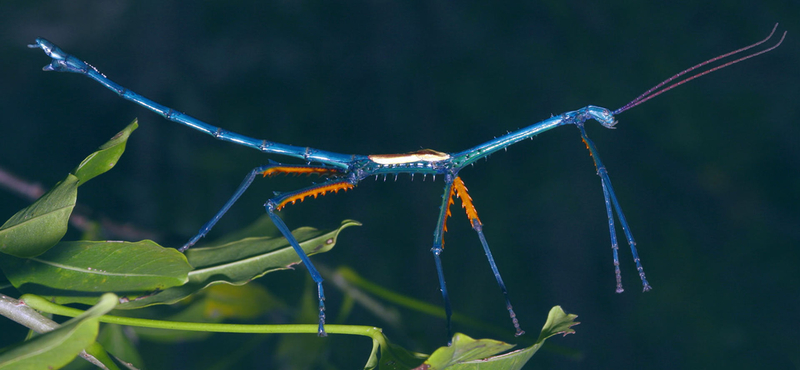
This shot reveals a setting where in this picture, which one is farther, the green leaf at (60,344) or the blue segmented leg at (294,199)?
the blue segmented leg at (294,199)

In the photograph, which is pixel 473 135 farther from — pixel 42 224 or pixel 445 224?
pixel 42 224

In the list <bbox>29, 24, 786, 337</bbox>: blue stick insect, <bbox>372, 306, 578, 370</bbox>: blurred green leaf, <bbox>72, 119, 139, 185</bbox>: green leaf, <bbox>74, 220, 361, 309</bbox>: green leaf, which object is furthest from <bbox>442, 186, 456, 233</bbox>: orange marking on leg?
<bbox>72, 119, 139, 185</bbox>: green leaf

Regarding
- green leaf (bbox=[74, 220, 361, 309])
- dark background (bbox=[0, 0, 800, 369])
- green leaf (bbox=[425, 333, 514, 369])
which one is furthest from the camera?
dark background (bbox=[0, 0, 800, 369])

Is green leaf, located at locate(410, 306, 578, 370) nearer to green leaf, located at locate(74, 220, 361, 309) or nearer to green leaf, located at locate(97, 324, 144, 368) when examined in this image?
green leaf, located at locate(74, 220, 361, 309)

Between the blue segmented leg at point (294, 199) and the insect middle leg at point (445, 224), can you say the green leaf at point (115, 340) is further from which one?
the insect middle leg at point (445, 224)

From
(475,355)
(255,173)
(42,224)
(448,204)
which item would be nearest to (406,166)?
(448,204)

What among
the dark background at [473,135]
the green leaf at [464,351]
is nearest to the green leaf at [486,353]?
the green leaf at [464,351]
